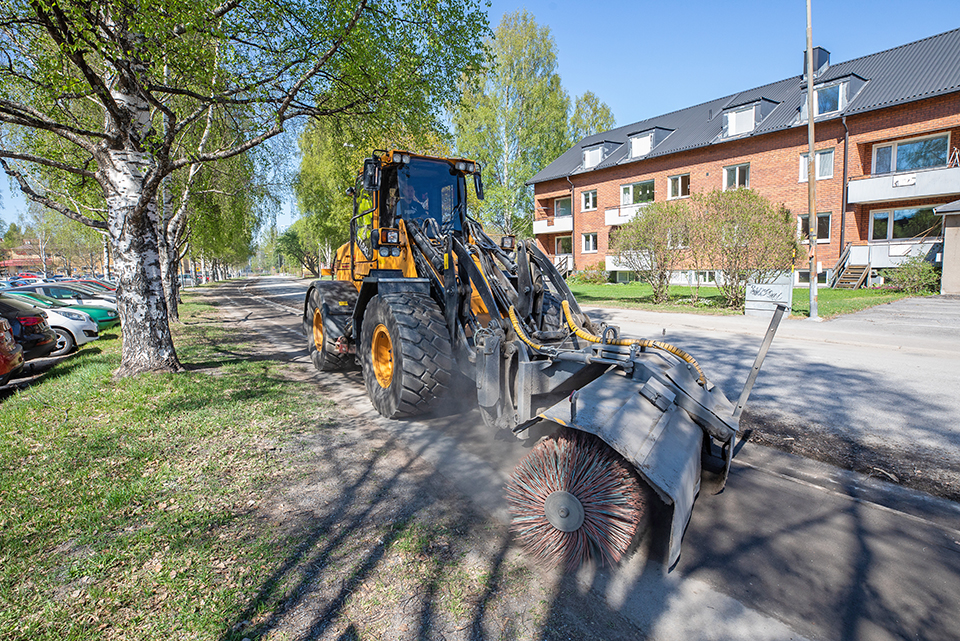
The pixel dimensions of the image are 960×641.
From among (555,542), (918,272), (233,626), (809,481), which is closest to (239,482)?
(233,626)

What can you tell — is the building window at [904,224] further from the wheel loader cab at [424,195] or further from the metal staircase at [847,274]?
the wheel loader cab at [424,195]

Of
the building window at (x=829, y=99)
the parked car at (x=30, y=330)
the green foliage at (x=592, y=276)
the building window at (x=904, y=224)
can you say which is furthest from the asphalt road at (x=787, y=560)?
the green foliage at (x=592, y=276)

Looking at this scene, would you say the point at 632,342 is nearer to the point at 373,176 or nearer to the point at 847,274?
the point at 373,176

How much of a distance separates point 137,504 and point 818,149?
92.5 feet

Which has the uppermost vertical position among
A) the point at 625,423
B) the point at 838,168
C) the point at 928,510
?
the point at 838,168

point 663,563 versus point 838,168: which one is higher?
point 838,168

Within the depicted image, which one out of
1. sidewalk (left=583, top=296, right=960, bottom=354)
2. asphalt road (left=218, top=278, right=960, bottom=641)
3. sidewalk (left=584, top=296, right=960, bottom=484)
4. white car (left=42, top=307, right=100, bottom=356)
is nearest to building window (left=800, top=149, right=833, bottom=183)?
sidewalk (left=583, top=296, right=960, bottom=354)

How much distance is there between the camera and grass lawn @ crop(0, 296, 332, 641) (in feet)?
8.41

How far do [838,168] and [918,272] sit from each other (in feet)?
22.0

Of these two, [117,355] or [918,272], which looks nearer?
[117,355]

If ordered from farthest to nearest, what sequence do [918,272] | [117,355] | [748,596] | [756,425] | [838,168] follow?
[838,168] < [918,272] < [117,355] < [756,425] < [748,596]

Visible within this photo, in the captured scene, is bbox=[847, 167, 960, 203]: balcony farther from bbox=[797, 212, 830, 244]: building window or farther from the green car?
the green car

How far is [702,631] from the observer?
245cm

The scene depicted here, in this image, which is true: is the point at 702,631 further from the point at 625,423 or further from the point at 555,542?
the point at 625,423
